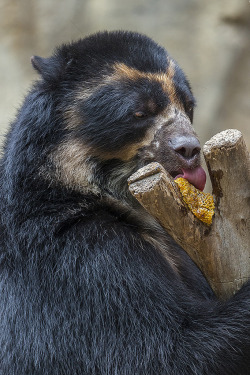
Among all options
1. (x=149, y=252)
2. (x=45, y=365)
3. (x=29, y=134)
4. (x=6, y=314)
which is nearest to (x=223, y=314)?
(x=149, y=252)

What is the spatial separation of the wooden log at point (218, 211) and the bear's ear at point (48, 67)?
121 cm

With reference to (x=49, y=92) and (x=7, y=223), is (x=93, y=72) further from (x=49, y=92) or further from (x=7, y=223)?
(x=7, y=223)

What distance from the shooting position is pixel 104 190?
388 centimetres

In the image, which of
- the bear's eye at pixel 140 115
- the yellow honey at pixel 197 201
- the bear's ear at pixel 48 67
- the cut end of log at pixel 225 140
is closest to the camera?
the cut end of log at pixel 225 140

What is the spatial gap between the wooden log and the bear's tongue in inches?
7.9

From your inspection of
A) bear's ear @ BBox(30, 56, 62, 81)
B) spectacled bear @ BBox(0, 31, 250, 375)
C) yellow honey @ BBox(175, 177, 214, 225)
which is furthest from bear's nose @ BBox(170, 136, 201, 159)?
bear's ear @ BBox(30, 56, 62, 81)

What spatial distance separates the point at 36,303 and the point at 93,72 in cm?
150

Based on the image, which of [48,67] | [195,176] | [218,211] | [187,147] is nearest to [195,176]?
[195,176]

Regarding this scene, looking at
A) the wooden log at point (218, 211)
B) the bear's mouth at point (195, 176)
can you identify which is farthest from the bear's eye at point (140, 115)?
the wooden log at point (218, 211)

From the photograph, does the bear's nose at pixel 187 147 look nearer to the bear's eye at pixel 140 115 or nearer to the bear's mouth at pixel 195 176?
the bear's mouth at pixel 195 176

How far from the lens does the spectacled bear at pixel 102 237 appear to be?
11.0 ft

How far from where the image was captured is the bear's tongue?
3.54m

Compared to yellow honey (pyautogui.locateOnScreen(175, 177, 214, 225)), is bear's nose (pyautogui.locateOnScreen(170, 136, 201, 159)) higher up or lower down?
higher up

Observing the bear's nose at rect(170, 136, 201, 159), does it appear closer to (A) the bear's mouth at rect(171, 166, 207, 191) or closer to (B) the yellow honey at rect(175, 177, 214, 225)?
(A) the bear's mouth at rect(171, 166, 207, 191)
